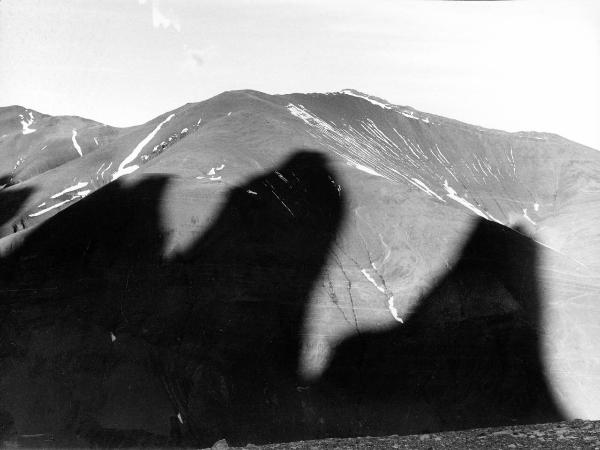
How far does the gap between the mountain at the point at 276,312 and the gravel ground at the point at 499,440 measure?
1993 inches

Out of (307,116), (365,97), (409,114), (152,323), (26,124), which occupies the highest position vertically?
(365,97)

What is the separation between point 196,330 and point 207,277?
5113 millimetres

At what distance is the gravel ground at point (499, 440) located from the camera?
20.6 metres

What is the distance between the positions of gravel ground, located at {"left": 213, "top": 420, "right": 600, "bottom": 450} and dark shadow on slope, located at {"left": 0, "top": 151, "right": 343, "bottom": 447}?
167 feet

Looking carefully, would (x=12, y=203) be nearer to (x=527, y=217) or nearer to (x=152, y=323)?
(x=152, y=323)

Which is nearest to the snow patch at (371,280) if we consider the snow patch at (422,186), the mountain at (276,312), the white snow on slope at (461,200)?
the mountain at (276,312)

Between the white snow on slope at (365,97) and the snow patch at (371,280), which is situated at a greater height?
the white snow on slope at (365,97)

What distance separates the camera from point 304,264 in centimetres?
8444

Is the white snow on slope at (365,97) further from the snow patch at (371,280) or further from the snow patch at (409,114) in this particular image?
the snow patch at (371,280)

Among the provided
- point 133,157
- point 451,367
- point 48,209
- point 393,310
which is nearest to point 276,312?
point 393,310

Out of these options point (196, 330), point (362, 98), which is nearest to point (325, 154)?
point (196, 330)

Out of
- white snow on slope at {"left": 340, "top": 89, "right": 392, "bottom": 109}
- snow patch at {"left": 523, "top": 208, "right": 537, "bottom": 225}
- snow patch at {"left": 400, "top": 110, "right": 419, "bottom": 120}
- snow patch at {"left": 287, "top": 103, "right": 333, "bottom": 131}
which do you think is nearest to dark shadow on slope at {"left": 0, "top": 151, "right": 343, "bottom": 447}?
snow patch at {"left": 287, "top": 103, "right": 333, "bottom": 131}

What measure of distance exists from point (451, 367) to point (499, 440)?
198 ft

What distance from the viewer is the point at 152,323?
79.1 meters
